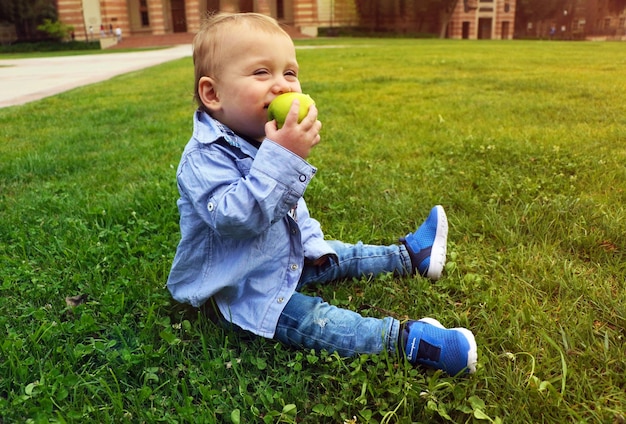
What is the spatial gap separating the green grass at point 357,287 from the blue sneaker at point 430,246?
0.07 m

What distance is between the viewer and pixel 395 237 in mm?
2633

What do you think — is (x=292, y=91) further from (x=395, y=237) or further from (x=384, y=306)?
(x=395, y=237)

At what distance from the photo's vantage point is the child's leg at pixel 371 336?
5.20 feet

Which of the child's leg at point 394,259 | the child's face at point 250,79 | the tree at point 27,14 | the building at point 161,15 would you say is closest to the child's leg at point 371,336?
the child's leg at point 394,259

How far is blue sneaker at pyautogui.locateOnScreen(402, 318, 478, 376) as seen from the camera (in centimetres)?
157

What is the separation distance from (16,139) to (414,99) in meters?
4.78

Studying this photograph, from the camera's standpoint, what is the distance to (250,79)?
68.8 inches

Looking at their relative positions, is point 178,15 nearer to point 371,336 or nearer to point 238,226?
point 238,226

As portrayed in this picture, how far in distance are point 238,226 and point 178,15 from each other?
49891mm

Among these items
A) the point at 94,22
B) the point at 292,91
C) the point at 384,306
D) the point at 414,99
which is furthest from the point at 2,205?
the point at 94,22

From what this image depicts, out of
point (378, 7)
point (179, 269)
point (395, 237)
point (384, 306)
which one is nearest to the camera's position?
point (179, 269)

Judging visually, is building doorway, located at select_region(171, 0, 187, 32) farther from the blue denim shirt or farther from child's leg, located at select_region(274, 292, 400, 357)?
child's leg, located at select_region(274, 292, 400, 357)

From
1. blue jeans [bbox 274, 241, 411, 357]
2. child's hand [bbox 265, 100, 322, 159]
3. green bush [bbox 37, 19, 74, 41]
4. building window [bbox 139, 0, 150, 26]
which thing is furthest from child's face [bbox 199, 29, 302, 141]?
building window [bbox 139, 0, 150, 26]

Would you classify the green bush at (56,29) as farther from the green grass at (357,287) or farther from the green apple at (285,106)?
the green apple at (285,106)
